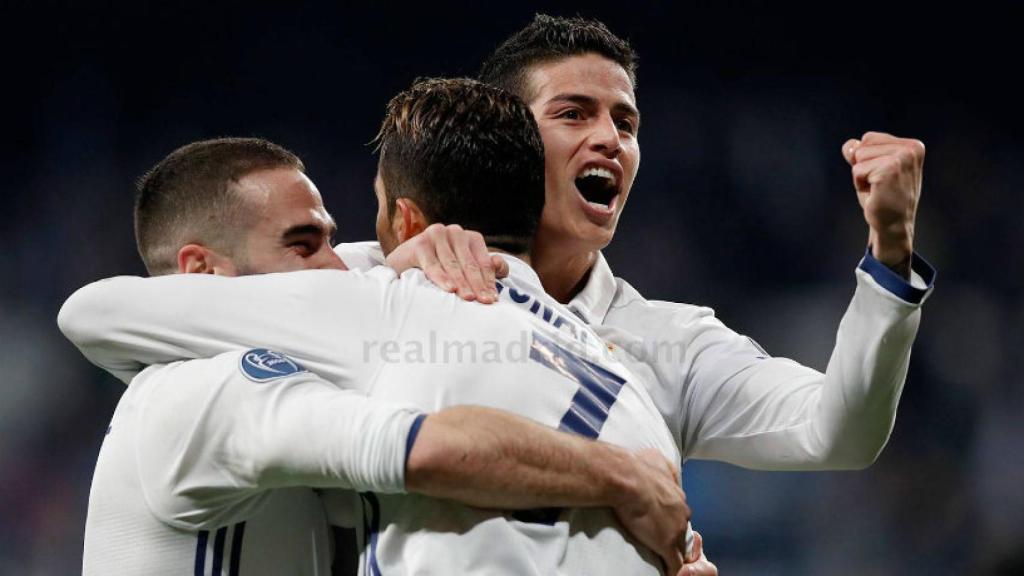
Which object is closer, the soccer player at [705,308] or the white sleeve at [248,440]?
the white sleeve at [248,440]

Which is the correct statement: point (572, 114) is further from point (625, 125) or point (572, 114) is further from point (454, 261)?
point (454, 261)

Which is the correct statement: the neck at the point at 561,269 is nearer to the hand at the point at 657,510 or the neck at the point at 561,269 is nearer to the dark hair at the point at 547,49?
the dark hair at the point at 547,49

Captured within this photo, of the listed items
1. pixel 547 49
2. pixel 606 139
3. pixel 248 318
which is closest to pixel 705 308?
pixel 606 139

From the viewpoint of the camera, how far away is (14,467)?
5652 mm

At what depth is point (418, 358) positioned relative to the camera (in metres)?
1.99

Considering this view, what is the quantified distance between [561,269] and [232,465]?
Result: 1.46 meters

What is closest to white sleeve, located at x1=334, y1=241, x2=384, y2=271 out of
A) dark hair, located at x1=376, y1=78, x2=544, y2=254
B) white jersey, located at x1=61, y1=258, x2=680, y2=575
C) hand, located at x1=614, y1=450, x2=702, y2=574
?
dark hair, located at x1=376, y1=78, x2=544, y2=254

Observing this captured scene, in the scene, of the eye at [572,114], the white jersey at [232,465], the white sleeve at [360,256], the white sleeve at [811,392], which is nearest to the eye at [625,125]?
the eye at [572,114]

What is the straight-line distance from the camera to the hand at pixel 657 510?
2012mm

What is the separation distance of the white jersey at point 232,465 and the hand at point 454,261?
0.28 m

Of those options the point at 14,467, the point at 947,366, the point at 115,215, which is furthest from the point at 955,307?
the point at 14,467

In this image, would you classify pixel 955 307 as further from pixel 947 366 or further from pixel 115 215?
pixel 115 215

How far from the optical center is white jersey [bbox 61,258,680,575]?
1916mm

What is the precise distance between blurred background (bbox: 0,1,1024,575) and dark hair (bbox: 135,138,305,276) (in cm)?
355
